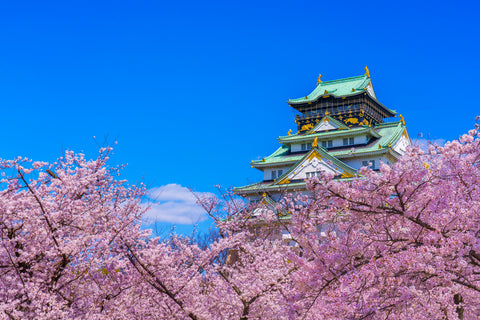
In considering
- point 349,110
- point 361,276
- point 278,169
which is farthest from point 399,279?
point 349,110

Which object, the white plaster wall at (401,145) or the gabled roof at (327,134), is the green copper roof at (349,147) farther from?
the white plaster wall at (401,145)

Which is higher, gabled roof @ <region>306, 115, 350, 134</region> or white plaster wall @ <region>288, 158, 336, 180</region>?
gabled roof @ <region>306, 115, 350, 134</region>

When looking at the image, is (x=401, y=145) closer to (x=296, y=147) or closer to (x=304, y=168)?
(x=296, y=147)

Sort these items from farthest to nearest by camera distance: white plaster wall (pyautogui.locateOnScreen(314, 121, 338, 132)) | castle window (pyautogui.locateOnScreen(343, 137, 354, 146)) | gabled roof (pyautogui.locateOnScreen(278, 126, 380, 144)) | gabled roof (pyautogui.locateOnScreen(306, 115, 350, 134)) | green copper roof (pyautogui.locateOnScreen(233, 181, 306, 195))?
white plaster wall (pyautogui.locateOnScreen(314, 121, 338, 132)), gabled roof (pyautogui.locateOnScreen(306, 115, 350, 134)), castle window (pyautogui.locateOnScreen(343, 137, 354, 146)), gabled roof (pyautogui.locateOnScreen(278, 126, 380, 144)), green copper roof (pyautogui.locateOnScreen(233, 181, 306, 195))

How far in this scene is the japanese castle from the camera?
39.5 meters

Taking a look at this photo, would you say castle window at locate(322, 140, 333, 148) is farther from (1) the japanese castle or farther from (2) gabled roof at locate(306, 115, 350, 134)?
(2) gabled roof at locate(306, 115, 350, 134)

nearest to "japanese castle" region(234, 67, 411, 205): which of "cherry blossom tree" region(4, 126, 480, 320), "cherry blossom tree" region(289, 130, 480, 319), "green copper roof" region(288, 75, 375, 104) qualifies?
"green copper roof" region(288, 75, 375, 104)

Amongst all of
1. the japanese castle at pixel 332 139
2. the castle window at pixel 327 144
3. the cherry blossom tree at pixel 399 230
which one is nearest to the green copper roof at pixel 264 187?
the japanese castle at pixel 332 139

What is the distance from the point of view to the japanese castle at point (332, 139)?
39500mm

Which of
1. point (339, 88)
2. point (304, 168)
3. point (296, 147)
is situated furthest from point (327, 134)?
point (339, 88)

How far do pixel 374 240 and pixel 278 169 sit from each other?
37649 millimetres

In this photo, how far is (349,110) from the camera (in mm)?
47375

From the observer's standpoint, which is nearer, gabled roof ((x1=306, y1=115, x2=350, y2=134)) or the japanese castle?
the japanese castle

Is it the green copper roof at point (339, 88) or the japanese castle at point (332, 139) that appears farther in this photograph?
the green copper roof at point (339, 88)
